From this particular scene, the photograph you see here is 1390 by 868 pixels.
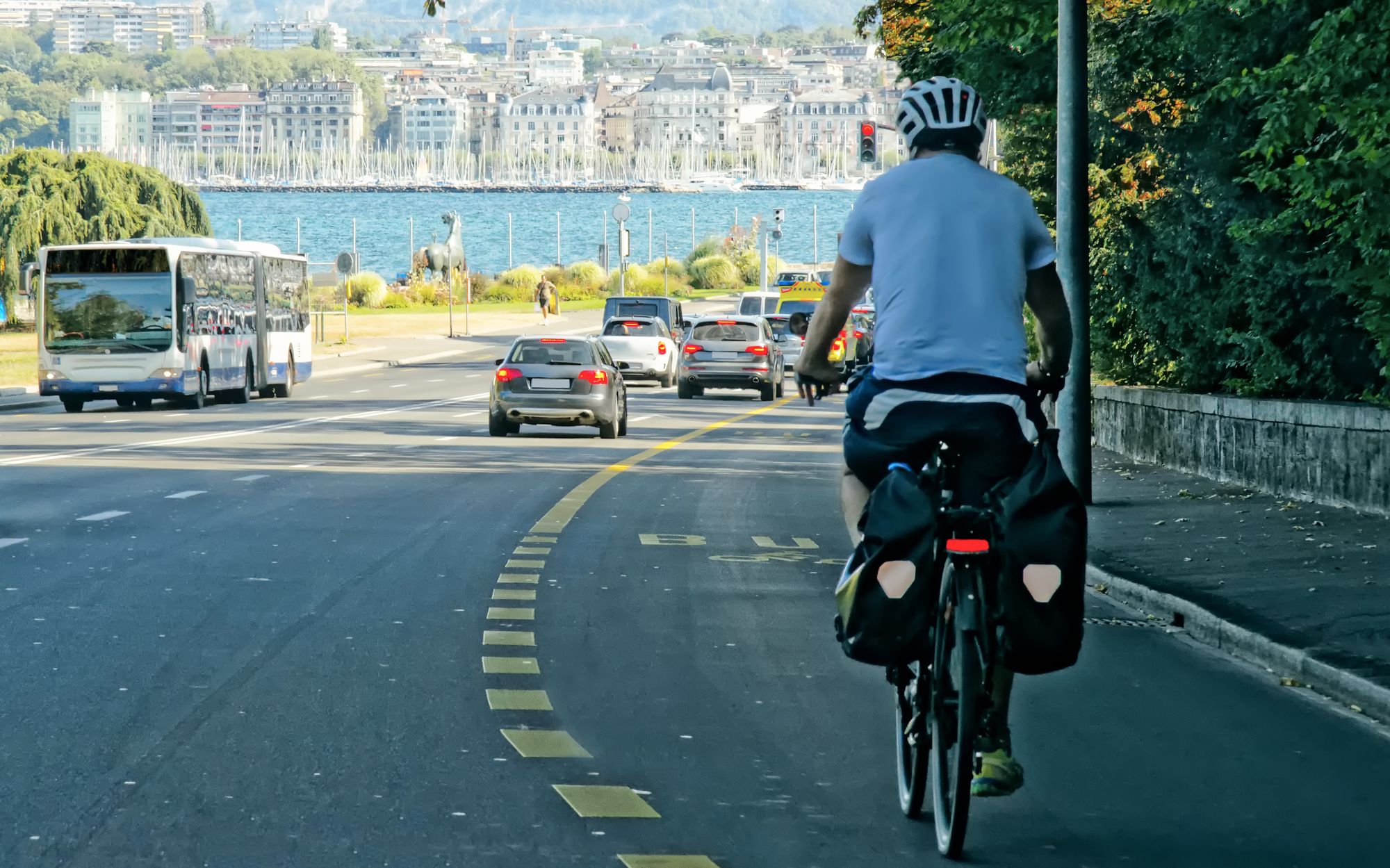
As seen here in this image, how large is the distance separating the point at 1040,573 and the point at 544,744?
227 cm

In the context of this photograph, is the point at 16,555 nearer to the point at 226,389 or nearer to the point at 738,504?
the point at 738,504

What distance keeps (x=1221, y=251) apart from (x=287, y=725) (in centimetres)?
1248

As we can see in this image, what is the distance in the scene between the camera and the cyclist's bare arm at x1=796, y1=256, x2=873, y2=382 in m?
6.31

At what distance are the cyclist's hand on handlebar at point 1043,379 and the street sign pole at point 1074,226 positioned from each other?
8673 millimetres

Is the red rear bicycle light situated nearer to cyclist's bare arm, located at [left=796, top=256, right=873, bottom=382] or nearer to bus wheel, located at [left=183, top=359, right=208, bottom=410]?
cyclist's bare arm, located at [left=796, top=256, right=873, bottom=382]

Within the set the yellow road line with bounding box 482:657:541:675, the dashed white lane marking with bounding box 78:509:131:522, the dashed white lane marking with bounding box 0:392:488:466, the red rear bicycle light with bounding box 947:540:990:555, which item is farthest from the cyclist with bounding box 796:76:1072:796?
the dashed white lane marking with bounding box 0:392:488:466

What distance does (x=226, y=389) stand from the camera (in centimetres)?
3831

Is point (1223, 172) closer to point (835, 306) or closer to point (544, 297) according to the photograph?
point (835, 306)

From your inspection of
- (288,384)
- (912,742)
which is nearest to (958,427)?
(912,742)

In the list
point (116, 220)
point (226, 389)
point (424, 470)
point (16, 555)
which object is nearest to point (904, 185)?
point (16, 555)

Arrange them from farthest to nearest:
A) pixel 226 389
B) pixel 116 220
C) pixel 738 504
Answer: pixel 116 220 → pixel 226 389 → pixel 738 504

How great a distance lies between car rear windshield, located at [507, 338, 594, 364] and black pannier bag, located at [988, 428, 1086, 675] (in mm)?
21821

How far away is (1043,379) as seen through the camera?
254 inches

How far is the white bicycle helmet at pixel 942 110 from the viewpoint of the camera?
6.32 metres
